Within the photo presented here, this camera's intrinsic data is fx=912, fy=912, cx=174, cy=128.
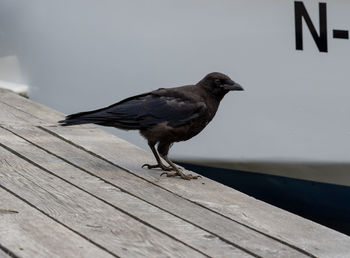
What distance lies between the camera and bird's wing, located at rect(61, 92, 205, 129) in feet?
14.3

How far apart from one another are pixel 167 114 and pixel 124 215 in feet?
3.44

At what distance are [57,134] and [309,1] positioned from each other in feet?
5.47

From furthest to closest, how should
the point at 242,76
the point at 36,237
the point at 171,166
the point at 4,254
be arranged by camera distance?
the point at 242,76
the point at 171,166
the point at 36,237
the point at 4,254

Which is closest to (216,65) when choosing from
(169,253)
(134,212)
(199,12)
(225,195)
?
(199,12)

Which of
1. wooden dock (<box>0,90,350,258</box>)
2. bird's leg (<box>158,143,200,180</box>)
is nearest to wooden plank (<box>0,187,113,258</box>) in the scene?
wooden dock (<box>0,90,350,258</box>)

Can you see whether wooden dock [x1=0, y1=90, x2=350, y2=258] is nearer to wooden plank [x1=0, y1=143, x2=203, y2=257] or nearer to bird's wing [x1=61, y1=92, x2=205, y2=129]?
wooden plank [x1=0, y1=143, x2=203, y2=257]

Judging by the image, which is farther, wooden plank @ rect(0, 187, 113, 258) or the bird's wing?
the bird's wing

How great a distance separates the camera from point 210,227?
Answer: 3.36 m

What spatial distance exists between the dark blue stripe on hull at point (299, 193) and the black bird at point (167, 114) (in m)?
1.37

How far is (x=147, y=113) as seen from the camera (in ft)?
14.5

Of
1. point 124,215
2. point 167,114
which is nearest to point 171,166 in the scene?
point 167,114

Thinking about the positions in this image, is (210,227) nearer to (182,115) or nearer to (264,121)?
(182,115)

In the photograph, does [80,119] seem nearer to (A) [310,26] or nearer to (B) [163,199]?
(B) [163,199]

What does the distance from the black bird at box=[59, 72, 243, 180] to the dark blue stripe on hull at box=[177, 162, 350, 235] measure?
53.8 inches
